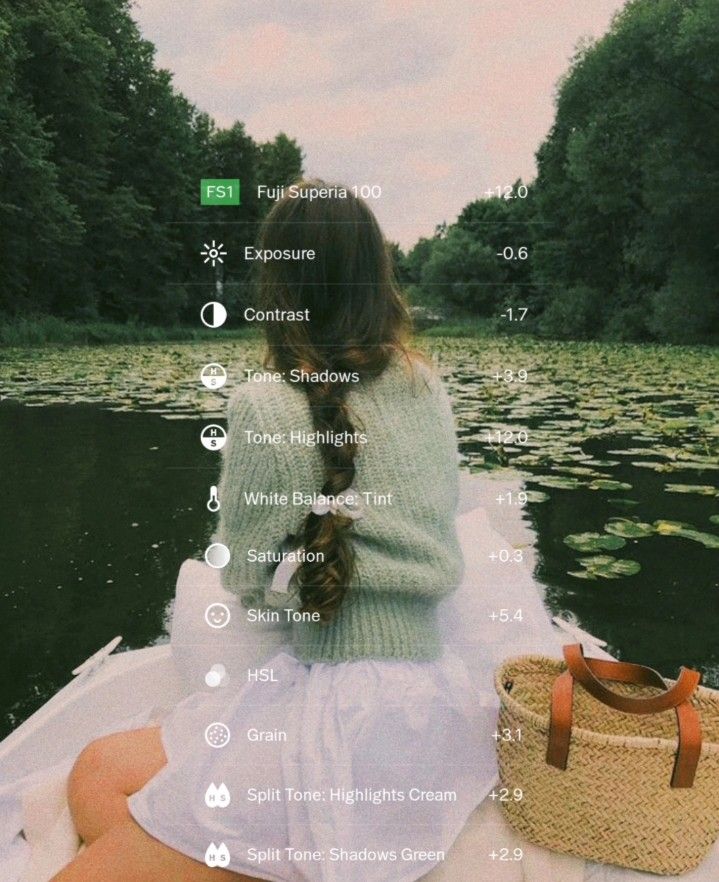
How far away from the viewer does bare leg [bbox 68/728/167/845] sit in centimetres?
83

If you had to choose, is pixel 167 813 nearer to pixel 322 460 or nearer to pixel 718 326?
pixel 322 460

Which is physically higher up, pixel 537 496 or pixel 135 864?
pixel 135 864

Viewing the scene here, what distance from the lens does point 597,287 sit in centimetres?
315

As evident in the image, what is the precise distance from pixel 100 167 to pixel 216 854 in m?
2.77

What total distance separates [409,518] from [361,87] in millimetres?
514

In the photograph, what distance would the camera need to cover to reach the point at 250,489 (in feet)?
2.45

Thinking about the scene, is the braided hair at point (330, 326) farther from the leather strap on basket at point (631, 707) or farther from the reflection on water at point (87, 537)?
the reflection on water at point (87, 537)

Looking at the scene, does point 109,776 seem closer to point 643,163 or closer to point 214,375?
point 214,375

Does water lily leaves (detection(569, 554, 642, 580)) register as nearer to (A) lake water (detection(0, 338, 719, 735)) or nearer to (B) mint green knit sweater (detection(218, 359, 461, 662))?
(A) lake water (detection(0, 338, 719, 735))

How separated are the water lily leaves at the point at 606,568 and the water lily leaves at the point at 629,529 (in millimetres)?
135

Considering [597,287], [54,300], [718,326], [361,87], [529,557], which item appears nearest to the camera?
[361,87]

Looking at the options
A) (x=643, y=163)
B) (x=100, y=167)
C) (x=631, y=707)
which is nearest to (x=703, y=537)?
(x=631, y=707)

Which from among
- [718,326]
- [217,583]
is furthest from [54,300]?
[718,326]

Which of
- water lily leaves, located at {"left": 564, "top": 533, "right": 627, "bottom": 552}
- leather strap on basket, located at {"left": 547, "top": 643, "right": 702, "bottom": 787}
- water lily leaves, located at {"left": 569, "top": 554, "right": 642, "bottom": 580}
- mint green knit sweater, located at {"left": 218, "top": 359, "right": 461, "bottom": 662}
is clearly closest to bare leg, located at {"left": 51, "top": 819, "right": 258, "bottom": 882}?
mint green knit sweater, located at {"left": 218, "top": 359, "right": 461, "bottom": 662}
